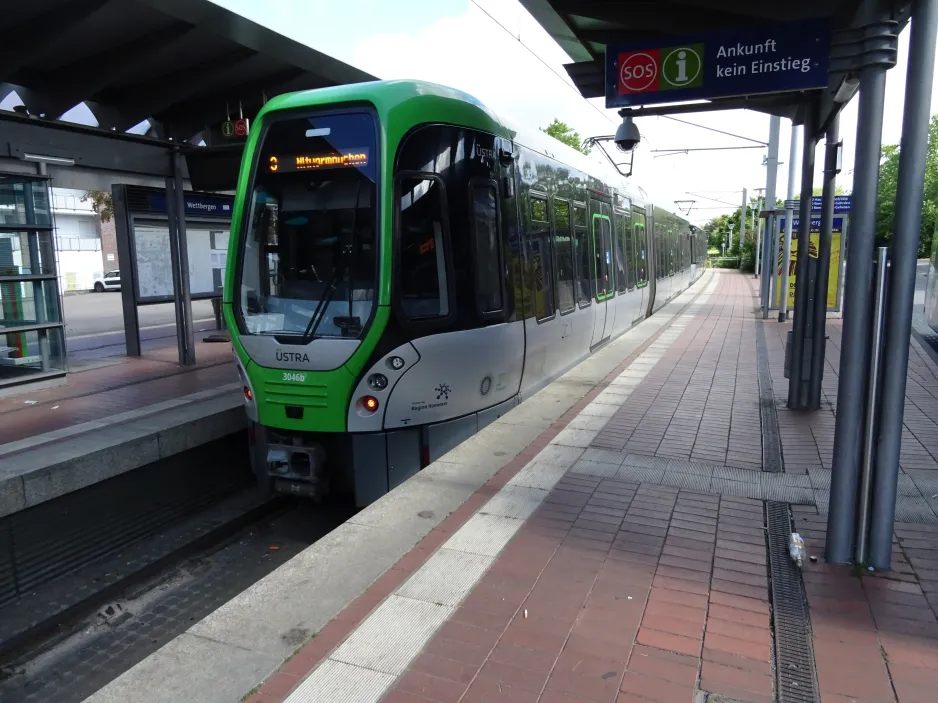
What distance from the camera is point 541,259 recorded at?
24.0ft

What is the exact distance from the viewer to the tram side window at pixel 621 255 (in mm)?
11578

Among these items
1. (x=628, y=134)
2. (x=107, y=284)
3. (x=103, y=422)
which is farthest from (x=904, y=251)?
(x=107, y=284)

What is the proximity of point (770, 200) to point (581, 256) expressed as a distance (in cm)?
1421

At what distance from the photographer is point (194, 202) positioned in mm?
11156

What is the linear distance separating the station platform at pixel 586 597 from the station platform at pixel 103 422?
2732mm

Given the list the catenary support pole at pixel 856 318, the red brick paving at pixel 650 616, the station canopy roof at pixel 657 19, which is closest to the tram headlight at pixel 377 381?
the red brick paving at pixel 650 616

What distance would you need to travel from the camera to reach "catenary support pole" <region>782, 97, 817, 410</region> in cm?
698

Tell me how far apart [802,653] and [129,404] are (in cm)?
704

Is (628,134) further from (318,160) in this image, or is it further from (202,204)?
(202,204)

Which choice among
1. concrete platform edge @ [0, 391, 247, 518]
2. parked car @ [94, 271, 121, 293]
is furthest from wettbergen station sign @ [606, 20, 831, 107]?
parked car @ [94, 271, 121, 293]

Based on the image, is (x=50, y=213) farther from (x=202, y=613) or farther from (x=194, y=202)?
(x=202, y=613)

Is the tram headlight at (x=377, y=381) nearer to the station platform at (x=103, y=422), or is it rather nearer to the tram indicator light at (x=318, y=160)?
the tram indicator light at (x=318, y=160)

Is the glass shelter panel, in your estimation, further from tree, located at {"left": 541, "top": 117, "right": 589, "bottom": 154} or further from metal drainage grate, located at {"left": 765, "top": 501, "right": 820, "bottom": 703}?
tree, located at {"left": 541, "top": 117, "right": 589, "bottom": 154}

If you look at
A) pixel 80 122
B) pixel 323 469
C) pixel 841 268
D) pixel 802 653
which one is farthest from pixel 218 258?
pixel 841 268
